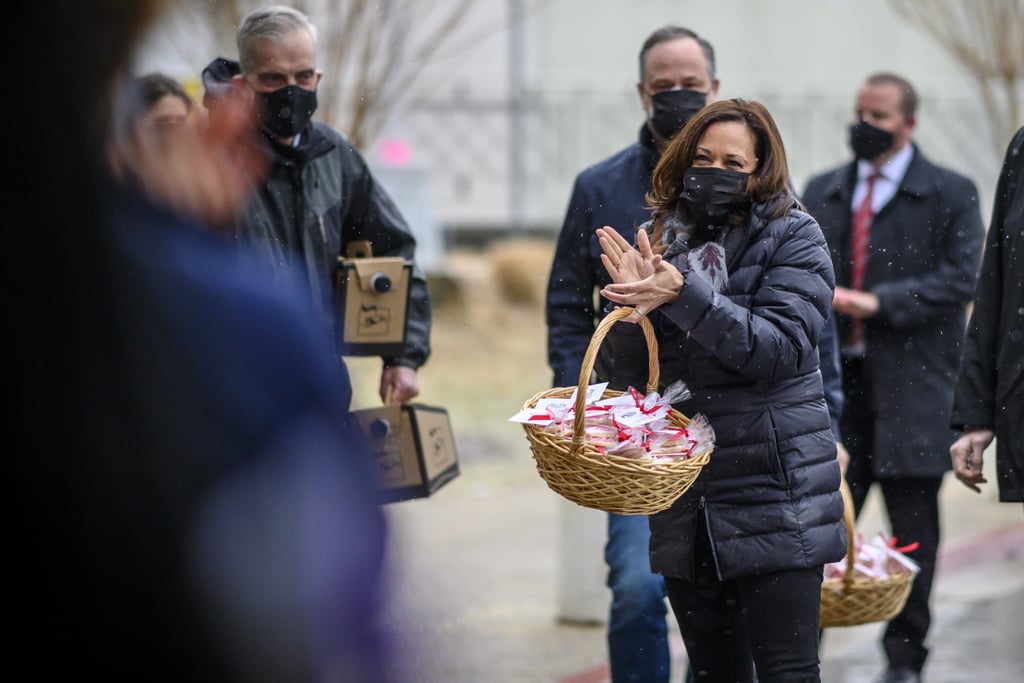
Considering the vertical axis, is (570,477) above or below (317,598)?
below

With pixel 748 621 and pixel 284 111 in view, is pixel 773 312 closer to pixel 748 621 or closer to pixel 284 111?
pixel 748 621

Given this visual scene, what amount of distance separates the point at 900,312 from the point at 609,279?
1606 millimetres

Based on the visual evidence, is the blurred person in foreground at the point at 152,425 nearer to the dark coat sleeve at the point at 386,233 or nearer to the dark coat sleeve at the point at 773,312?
the dark coat sleeve at the point at 773,312

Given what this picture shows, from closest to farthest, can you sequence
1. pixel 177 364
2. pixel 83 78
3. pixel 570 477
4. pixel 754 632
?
pixel 83 78, pixel 177 364, pixel 570 477, pixel 754 632

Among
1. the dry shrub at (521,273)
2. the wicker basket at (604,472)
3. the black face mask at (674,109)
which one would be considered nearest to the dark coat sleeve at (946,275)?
the black face mask at (674,109)

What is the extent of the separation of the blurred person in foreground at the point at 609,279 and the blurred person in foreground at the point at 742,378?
69cm

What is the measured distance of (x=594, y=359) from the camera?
133 inches

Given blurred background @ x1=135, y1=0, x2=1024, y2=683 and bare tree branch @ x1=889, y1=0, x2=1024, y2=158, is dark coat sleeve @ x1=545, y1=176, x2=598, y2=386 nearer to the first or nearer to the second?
blurred background @ x1=135, y1=0, x2=1024, y2=683

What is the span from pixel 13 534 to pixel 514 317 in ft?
52.9

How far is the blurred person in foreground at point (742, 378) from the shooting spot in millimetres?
3498

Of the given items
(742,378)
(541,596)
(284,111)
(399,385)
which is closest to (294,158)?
(284,111)

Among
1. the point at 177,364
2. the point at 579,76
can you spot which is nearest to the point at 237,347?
the point at 177,364

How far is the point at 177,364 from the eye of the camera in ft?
4.99

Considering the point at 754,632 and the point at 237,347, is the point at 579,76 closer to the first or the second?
the point at 754,632
